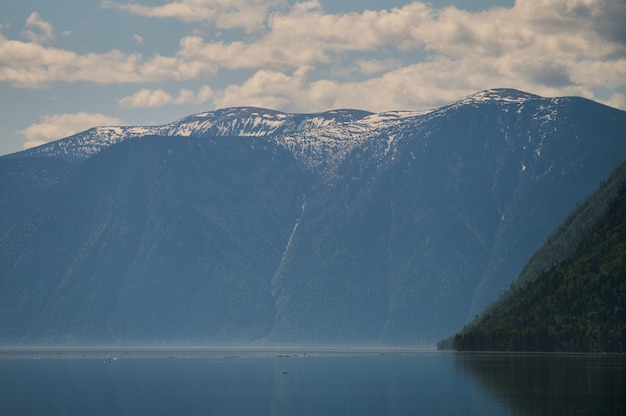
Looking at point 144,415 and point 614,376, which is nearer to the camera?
point 144,415

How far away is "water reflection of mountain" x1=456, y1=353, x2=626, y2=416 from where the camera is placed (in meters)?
119

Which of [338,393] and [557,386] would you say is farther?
[338,393]

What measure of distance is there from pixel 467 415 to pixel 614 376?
42858 mm

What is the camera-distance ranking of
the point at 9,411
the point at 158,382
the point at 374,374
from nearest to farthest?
the point at 9,411 → the point at 158,382 → the point at 374,374

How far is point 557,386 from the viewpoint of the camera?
143875 mm

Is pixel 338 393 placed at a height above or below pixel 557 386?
below

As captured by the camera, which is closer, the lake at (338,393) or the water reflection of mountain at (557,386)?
the water reflection of mountain at (557,386)

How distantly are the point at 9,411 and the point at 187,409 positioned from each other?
62.3 feet

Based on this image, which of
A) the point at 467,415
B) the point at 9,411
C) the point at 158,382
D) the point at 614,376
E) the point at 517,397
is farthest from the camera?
the point at 158,382

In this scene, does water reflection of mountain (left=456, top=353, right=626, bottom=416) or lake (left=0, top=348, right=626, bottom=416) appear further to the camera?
lake (left=0, top=348, right=626, bottom=416)

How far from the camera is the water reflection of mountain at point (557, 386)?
11894 cm

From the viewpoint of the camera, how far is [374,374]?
642ft

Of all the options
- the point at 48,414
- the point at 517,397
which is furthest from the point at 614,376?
the point at 48,414

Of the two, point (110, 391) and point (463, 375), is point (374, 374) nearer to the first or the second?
point (463, 375)
